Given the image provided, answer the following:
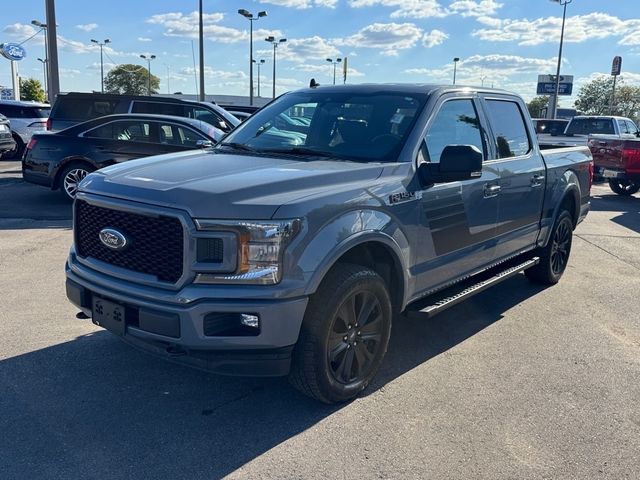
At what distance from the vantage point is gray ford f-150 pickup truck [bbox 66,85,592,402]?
315cm

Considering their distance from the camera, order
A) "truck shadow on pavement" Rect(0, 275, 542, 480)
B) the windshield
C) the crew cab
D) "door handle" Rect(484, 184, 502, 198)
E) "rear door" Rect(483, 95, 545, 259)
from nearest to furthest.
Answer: "truck shadow on pavement" Rect(0, 275, 542, 480)
"door handle" Rect(484, 184, 502, 198)
"rear door" Rect(483, 95, 545, 259)
the crew cab
the windshield

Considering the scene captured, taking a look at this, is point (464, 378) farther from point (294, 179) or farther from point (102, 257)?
point (102, 257)

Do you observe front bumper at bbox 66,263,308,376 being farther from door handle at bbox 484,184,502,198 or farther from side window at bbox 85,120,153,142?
side window at bbox 85,120,153,142

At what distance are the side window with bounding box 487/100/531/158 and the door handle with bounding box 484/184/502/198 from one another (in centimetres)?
37

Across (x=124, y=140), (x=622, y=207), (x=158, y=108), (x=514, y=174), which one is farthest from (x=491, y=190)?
(x=622, y=207)

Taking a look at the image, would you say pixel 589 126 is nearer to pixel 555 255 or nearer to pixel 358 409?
pixel 555 255

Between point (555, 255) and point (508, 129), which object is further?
point (555, 255)

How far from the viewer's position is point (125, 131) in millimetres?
10492

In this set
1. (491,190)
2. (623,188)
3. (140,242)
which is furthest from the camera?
(623,188)

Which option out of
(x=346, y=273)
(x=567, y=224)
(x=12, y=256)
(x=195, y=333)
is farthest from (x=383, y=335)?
(x=12, y=256)

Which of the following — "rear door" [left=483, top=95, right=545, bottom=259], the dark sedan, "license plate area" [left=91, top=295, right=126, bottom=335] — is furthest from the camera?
the dark sedan

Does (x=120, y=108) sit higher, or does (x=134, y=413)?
(x=120, y=108)

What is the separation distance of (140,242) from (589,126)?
63.4 ft

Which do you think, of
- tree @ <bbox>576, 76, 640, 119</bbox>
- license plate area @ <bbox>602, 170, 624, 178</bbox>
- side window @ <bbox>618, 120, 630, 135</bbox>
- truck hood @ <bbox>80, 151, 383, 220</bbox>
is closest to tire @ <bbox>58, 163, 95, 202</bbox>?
truck hood @ <bbox>80, 151, 383, 220</bbox>
